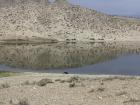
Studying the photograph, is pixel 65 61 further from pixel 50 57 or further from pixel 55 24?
pixel 55 24

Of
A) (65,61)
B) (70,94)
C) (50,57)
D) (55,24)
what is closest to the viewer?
(70,94)

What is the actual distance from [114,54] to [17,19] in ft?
138

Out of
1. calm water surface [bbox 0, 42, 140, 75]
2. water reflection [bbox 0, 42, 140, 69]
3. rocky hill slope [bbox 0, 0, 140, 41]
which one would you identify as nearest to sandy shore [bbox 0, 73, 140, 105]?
calm water surface [bbox 0, 42, 140, 75]

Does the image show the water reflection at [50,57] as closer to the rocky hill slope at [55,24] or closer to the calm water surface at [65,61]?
the calm water surface at [65,61]

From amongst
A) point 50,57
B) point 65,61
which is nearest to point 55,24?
point 50,57

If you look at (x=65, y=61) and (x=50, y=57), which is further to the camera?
(x=50, y=57)

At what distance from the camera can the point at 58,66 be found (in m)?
55.3

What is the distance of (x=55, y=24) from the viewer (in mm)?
109625

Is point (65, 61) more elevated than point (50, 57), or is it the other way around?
point (65, 61)

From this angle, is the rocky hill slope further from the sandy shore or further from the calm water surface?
the sandy shore

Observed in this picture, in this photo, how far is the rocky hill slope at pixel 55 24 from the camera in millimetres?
102938

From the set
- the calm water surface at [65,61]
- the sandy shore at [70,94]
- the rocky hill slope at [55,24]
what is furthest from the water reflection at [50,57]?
the sandy shore at [70,94]

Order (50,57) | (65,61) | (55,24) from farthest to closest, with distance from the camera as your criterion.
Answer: (55,24) → (50,57) → (65,61)

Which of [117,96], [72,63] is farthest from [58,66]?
[117,96]
